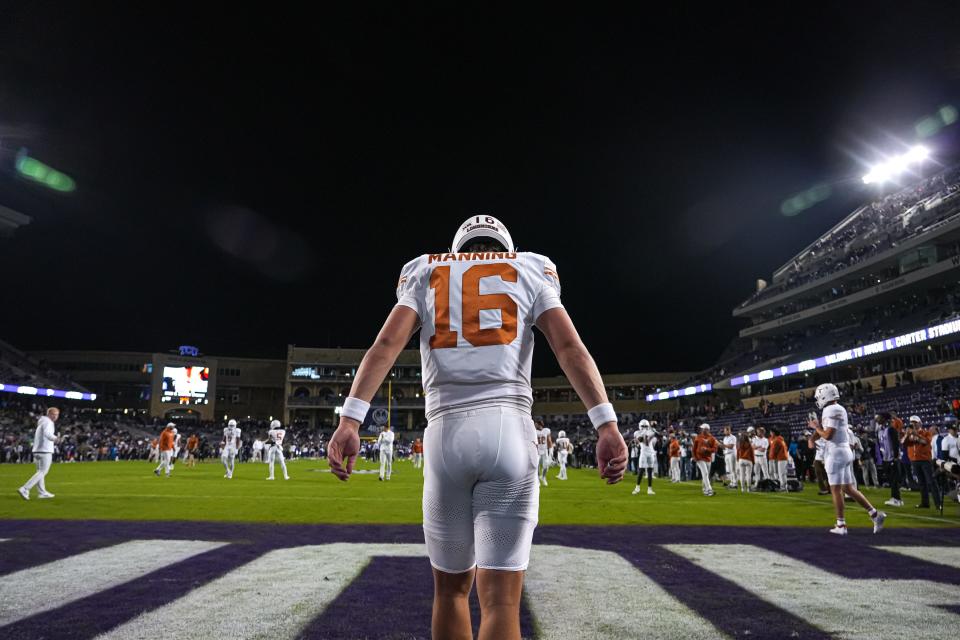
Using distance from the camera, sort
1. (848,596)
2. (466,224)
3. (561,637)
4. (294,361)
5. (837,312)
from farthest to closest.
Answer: (294,361) < (837,312) < (848,596) < (561,637) < (466,224)

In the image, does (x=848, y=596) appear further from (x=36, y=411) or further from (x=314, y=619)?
(x=36, y=411)

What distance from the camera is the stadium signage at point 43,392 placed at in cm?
5197

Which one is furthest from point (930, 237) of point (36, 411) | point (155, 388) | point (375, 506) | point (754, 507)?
point (155, 388)

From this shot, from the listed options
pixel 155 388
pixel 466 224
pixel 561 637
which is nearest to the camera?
pixel 466 224

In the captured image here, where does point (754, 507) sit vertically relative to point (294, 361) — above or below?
below

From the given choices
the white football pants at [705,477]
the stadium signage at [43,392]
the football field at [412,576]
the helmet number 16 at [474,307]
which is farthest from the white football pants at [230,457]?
the stadium signage at [43,392]

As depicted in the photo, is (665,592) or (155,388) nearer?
(665,592)

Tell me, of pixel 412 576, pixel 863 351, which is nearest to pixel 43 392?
pixel 412 576

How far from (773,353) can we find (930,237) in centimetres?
1827

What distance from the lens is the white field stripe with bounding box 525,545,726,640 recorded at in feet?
12.2

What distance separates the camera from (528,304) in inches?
103

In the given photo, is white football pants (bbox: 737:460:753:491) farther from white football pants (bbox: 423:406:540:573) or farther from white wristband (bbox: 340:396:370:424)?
white wristband (bbox: 340:396:370:424)

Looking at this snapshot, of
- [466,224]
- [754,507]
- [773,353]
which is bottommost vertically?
[754,507]

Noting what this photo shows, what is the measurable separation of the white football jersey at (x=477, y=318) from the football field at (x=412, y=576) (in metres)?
1.99
